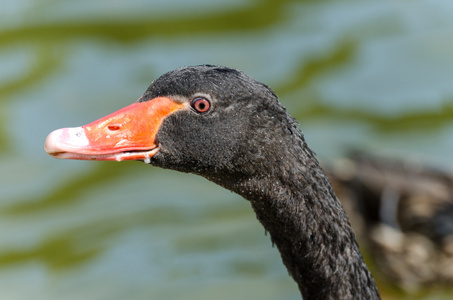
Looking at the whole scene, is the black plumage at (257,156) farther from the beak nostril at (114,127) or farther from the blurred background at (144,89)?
the blurred background at (144,89)

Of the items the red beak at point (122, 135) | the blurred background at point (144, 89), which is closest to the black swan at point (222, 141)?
the red beak at point (122, 135)

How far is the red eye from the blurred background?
3970 millimetres

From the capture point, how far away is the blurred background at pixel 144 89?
872 centimetres

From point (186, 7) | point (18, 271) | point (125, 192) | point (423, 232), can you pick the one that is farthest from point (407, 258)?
point (186, 7)

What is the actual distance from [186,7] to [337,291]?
23.2 feet

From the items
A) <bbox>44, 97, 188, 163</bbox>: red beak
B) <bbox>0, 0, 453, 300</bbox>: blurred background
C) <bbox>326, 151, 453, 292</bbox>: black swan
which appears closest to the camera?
<bbox>44, 97, 188, 163</bbox>: red beak

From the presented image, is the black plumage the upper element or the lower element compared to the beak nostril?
upper

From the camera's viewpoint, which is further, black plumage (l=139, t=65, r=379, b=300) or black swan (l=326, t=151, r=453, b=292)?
black swan (l=326, t=151, r=453, b=292)

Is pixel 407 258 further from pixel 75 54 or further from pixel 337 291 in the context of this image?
pixel 75 54

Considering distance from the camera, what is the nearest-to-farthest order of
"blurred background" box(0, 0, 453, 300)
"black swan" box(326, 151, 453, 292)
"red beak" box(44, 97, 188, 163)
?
"red beak" box(44, 97, 188, 163) → "black swan" box(326, 151, 453, 292) → "blurred background" box(0, 0, 453, 300)

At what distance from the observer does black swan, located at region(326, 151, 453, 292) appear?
8.47 meters

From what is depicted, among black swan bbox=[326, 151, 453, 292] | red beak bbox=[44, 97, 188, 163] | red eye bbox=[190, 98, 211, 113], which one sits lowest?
red beak bbox=[44, 97, 188, 163]

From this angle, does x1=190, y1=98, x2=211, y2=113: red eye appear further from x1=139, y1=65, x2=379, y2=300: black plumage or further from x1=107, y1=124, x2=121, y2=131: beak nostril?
x1=107, y1=124, x2=121, y2=131: beak nostril

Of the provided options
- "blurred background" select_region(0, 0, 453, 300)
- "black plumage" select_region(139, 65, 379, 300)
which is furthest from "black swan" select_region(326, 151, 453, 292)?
"black plumage" select_region(139, 65, 379, 300)
